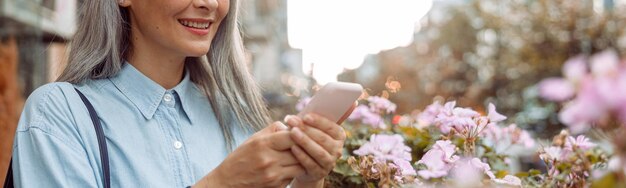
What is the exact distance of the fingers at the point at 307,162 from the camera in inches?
53.9

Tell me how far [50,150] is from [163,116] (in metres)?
0.34

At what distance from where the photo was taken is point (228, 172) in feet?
4.74

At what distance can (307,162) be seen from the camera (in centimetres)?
139

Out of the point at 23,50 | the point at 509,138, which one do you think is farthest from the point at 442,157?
the point at 23,50

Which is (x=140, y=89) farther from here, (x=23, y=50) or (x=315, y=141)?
(x=23, y=50)

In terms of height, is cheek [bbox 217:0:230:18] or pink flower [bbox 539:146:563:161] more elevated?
cheek [bbox 217:0:230:18]

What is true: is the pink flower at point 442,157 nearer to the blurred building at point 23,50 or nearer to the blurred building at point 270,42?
the blurred building at point 23,50

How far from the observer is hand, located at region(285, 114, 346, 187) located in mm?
1339

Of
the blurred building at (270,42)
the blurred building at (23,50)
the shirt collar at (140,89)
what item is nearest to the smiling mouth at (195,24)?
the shirt collar at (140,89)

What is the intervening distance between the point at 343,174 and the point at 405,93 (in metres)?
25.9

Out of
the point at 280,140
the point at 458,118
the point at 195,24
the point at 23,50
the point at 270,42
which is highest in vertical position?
the point at 270,42

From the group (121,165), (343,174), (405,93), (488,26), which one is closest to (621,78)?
(121,165)

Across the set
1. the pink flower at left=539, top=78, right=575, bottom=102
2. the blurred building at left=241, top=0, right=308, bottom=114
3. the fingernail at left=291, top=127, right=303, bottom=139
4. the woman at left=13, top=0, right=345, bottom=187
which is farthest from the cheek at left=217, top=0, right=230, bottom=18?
the blurred building at left=241, top=0, right=308, bottom=114

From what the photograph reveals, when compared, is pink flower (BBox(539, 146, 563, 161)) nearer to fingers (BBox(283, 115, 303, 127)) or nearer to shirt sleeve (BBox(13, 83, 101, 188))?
fingers (BBox(283, 115, 303, 127))
